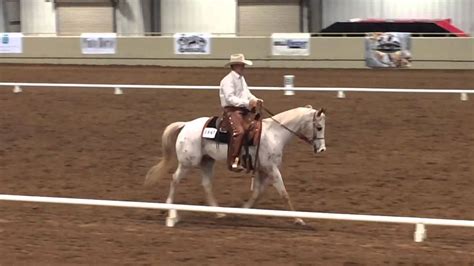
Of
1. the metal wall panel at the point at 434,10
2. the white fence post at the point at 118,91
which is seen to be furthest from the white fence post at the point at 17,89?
the metal wall panel at the point at 434,10

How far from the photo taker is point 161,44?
27406 millimetres

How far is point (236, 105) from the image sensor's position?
27.0ft

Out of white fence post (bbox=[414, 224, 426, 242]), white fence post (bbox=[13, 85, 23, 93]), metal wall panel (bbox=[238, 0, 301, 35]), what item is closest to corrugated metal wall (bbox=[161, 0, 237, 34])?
metal wall panel (bbox=[238, 0, 301, 35])

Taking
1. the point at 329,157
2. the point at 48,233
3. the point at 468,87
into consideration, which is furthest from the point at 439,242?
the point at 468,87

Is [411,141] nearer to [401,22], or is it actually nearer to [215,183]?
[215,183]

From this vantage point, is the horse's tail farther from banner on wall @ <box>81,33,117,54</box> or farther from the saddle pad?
banner on wall @ <box>81,33,117,54</box>

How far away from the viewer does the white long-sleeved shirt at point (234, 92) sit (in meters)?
8.23

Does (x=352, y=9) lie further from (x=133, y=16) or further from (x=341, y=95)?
(x=341, y=95)

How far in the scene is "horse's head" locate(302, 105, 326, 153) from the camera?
27.5ft

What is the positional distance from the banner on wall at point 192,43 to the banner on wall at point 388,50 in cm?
588

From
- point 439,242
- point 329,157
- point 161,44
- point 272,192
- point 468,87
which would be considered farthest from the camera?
point 161,44

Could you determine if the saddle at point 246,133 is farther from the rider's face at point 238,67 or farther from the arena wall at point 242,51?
the arena wall at point 242,51

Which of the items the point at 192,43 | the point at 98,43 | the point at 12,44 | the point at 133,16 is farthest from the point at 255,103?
the point at 133,16

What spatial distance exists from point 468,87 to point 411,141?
734 cm
